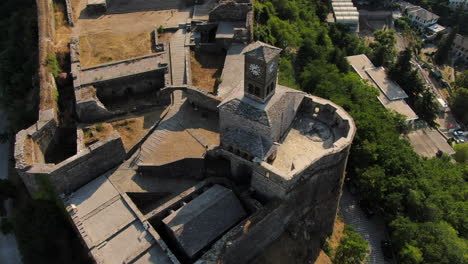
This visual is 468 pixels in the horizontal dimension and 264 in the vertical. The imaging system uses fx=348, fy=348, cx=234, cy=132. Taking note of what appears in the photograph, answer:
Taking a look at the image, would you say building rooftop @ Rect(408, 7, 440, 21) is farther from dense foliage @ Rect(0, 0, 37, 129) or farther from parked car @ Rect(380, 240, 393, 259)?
dense foliage @ Rect(0, 0, 37, 129)

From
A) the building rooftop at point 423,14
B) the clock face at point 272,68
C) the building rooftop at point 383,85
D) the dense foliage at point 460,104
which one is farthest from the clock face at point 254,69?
the building rooftop at point 423,14

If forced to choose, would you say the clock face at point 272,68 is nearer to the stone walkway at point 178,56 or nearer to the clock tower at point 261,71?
the clock tower at point 261,71

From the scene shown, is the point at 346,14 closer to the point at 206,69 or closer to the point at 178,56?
the point at 206,69

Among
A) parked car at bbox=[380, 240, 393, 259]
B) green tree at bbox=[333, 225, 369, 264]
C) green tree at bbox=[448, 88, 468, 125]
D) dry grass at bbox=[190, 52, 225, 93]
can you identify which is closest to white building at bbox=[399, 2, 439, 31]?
green tree at bbox=[448, 88, 468, 125]

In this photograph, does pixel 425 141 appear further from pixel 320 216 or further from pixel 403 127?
pixel 320 216

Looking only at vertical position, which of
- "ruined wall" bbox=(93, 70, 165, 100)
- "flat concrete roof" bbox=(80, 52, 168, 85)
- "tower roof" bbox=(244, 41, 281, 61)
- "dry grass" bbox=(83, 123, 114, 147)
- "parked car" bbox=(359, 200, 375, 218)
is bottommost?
"parked car" bbox=(359, 200, 375, 218)
